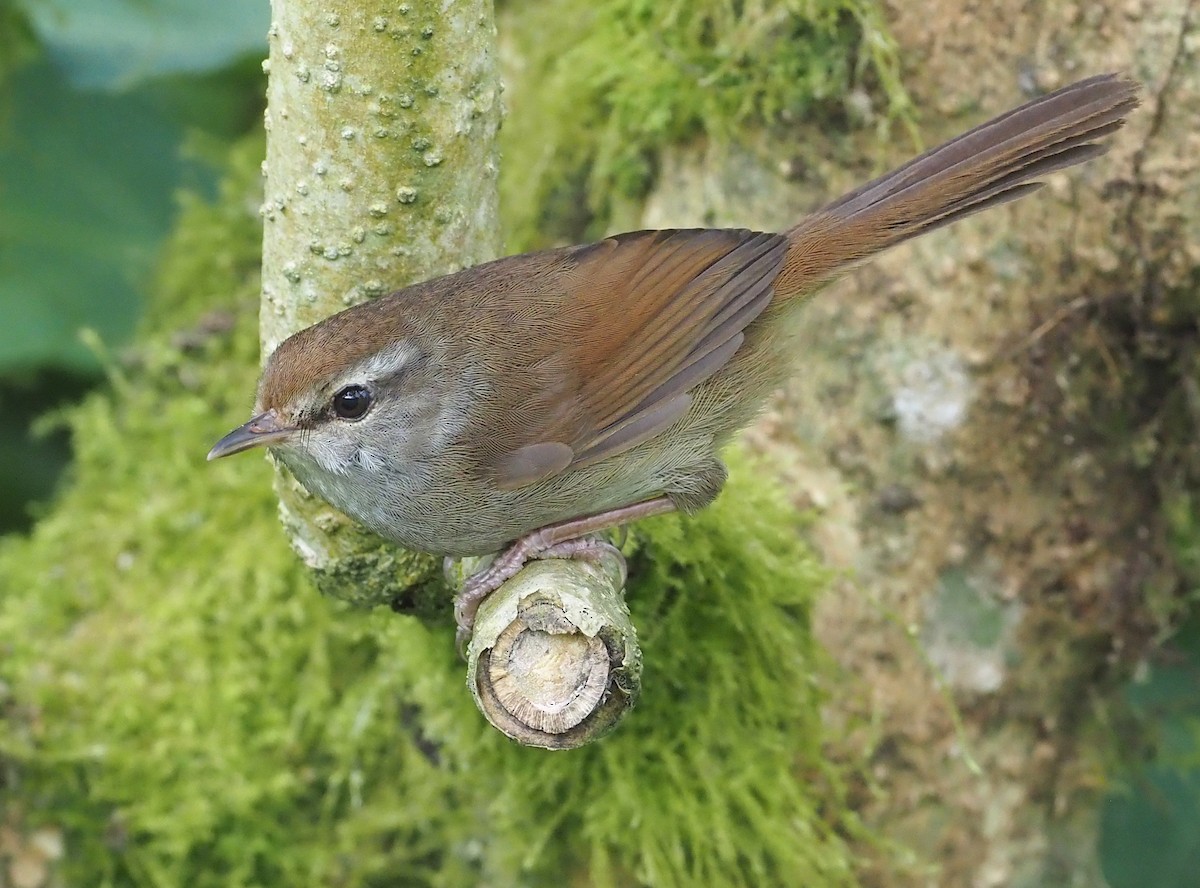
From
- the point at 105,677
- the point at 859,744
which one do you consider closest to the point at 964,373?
the point at 859,744

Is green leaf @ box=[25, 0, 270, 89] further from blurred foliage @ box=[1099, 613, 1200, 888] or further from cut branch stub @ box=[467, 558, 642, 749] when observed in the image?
blurred foliage @ box=[1099, 613, 1200, 888]

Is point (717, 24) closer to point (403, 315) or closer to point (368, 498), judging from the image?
point (403, 315)

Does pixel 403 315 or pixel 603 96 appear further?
pixel 603 96

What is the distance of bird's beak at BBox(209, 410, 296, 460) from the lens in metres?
2.60

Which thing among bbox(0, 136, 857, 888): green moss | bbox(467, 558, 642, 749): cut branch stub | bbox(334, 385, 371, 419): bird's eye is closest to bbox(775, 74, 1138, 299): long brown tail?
bbox(0, 136, 857, 888): green moss

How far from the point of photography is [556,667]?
2.27 m

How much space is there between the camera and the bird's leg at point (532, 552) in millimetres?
2734

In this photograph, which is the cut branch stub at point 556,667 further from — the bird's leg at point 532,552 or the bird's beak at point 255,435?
the bird's beak at point 255,435

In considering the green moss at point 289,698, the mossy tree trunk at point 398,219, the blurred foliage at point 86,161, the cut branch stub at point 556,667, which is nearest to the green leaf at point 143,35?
the blurred foliage at point 86,161

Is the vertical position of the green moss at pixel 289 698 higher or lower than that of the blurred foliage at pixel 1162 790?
higher

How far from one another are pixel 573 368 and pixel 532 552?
43 cm

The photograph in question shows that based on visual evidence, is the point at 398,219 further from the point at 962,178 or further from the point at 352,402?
the point at 962,178

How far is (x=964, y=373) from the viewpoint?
11.0 ft

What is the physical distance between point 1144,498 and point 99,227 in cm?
367
